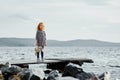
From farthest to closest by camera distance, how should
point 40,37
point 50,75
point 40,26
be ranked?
point 40,37, point 40,26, point 50,75

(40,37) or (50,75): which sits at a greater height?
(40,37)

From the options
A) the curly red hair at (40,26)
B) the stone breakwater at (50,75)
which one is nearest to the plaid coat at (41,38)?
the curly red hair at (40,26)

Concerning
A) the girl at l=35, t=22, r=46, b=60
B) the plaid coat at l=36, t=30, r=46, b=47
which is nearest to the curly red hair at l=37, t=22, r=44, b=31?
the girl at l=35, t=22, r=46, b=60

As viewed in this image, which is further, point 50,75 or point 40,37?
point 40,37

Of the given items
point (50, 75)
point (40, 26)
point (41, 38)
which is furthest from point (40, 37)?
point (50, 75)

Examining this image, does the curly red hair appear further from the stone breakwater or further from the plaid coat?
the stone breakwater

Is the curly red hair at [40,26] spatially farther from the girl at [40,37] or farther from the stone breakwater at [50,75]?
the stone breakwater at [50,75]

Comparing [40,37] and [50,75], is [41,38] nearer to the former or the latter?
[40,37]

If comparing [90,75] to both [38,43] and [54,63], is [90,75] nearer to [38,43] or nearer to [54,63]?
[38,43]

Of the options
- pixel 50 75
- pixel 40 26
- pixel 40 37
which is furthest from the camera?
pixel 40 37

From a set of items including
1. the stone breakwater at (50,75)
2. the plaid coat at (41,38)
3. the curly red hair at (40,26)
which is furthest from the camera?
the plaid coat at (41,38)

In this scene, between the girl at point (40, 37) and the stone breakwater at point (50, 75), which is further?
the girl at point (40, 37)

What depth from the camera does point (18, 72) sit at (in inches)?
1030

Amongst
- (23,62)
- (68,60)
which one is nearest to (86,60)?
(68,60)
